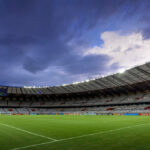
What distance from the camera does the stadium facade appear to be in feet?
178

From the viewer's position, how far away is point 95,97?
78.5 metres

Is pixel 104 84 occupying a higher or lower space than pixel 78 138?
higher

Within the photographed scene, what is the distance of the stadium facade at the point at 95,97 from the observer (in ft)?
178

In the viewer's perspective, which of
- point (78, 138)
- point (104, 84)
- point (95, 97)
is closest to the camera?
point (78, 138)

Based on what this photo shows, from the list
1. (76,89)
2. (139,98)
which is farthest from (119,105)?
(76,89)

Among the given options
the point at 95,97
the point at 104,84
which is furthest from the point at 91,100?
the point at 104,84

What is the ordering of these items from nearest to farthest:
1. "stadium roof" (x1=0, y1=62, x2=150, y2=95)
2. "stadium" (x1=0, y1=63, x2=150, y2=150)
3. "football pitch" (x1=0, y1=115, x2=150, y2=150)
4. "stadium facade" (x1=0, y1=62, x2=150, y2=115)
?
1. "football pitch" (x1=0, y1=115, x2=150, y2=150)
2. "stadium" (x1=0, y1=63, x2=150, y2=150)
3. "stadium roof" (x1=0, y1=62, x2=150, y2=95)
4. "stadium facade" (x1=0, y1=62, x2=150, y2=115)

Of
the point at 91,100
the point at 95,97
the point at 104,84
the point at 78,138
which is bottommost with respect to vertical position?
the point at 78,138

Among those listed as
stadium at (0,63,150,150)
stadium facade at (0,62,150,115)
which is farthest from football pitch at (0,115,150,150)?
stadium facade at (0,62,150,115)

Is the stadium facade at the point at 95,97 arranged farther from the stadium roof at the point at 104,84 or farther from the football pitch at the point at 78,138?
the football pitch at the point at 78,138

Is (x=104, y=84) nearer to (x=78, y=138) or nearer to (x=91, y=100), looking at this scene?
(x=91, y=100)

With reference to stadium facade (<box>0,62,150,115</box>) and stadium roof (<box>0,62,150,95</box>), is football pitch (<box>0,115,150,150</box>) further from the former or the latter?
stadium roof (<box>0,62,150,95</box>)

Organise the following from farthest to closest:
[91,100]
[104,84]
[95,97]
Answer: [95,97] < [91,100] < [104,84]

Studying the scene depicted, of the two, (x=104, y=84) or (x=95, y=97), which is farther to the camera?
(x=95, y=97)
